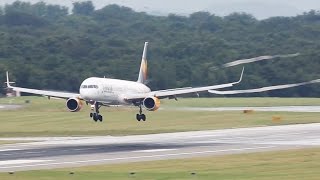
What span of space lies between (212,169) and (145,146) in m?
17.1

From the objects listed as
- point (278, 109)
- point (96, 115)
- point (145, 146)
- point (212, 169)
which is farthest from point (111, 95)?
point (212, 169)

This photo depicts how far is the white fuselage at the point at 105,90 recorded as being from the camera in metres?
91.0

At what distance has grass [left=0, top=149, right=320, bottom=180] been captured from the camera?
165 feet

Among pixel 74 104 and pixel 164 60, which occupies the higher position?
pixel 164 60

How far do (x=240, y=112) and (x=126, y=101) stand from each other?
20518 millimetres

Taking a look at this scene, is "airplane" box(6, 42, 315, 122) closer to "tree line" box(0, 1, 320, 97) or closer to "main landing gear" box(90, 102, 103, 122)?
"main landing gear" box(90, 102, 103, 122)

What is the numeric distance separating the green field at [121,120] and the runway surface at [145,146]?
674cm

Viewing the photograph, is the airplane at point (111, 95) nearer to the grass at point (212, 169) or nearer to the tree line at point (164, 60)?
the tree line at point (164, 60)

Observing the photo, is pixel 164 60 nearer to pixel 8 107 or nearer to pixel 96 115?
pixel 8 107

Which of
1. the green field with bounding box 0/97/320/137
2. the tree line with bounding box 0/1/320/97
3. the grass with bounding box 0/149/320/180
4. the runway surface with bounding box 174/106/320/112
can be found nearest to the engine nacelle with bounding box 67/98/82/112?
the green field with bounding box 0/97/320/137

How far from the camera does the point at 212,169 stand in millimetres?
54156

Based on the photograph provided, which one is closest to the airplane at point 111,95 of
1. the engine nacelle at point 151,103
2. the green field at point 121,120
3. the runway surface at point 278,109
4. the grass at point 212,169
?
the engine nacelle at point 151,103

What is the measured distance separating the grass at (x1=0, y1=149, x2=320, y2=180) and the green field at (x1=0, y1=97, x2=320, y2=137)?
91.1 feet

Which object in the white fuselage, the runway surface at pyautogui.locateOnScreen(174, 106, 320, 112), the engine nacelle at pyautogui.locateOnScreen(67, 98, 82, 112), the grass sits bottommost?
the runway surface at pyautogui.locateOnScreen(174, 106, 320, 112)
